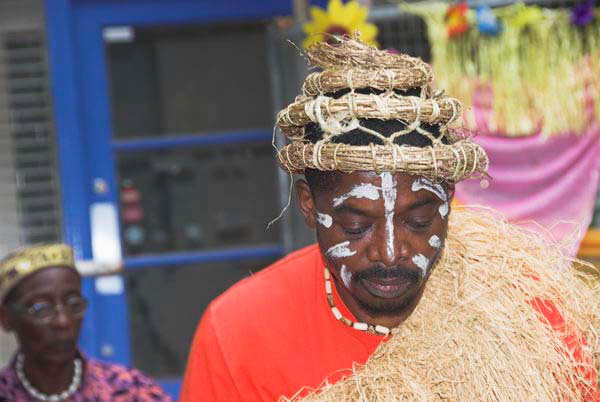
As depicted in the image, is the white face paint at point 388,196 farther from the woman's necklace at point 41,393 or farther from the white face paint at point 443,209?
the woman's necklace at point 41,393

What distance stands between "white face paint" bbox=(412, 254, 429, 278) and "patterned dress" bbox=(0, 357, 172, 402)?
1964mm

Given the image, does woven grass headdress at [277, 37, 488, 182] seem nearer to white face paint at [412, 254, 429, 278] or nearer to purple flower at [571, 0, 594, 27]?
white face paint at [412, 254, 429, 278]

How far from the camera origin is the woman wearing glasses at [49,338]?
382 centimetres

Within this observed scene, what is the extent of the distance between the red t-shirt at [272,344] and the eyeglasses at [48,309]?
1.48 metres

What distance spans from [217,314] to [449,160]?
73cm

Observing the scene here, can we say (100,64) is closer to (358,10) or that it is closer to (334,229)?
(358,10)

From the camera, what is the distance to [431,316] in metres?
2.44

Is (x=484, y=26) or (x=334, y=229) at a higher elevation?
(x=484, y=26)

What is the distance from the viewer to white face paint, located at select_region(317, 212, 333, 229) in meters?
2.35

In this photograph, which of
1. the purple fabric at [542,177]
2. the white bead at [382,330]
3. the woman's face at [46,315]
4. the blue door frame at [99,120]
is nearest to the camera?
the white bead at [382,330]

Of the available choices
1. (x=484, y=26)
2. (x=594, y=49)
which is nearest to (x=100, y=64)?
(x=484, y=26)

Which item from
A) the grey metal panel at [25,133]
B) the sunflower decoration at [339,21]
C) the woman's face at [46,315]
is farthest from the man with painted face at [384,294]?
the grey metal panel at [25,133]

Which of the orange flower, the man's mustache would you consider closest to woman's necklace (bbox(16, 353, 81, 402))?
the man's mustache

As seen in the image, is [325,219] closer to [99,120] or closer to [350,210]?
[350,210]
